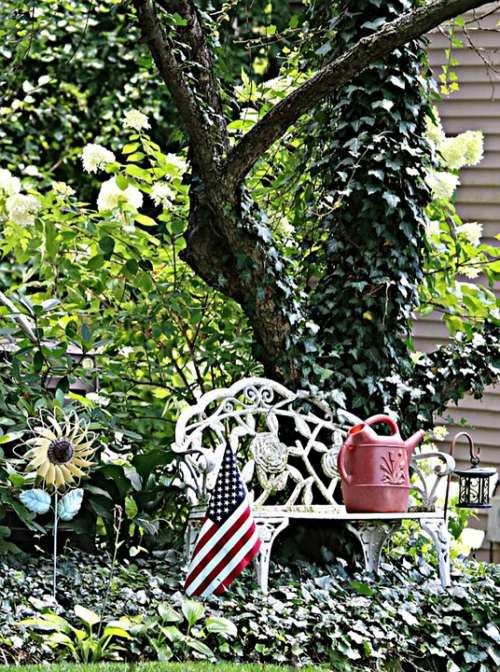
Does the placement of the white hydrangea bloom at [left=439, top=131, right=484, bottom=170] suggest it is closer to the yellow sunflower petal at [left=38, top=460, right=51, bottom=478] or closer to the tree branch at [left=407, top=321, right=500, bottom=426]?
the tree branch at [left=407, top=321, right=500, bottom=426]

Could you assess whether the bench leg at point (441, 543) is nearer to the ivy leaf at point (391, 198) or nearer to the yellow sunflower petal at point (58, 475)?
the ivy leaf at point (391, 198)

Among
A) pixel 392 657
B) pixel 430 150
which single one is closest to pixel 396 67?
pixel 430 150

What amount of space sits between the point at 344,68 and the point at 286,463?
1573 millimetres

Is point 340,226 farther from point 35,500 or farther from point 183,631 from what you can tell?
point 183,631

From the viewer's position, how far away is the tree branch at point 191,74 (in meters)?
3.68

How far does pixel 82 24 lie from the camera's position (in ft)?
25.8

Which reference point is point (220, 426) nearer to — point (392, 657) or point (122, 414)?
point (122, 414)

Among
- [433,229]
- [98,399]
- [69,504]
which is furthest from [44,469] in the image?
[433,229]

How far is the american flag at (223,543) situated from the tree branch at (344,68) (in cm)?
129

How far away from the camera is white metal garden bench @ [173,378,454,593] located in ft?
11.9

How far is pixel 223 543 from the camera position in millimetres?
3197

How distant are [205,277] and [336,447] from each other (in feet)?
2.98

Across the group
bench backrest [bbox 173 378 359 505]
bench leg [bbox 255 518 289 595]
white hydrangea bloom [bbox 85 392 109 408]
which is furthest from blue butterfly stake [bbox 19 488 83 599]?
white hydrangea bloom [bbox 85 392 109 408]

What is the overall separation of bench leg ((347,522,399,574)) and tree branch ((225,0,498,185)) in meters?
1.54
